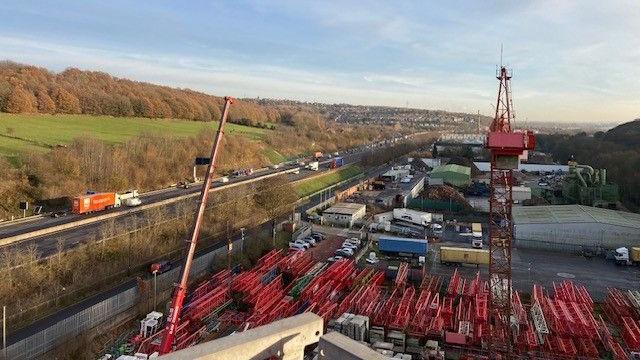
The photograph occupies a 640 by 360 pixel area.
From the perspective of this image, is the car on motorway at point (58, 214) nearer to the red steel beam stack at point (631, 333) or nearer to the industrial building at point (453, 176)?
the red steel beam stack at point (631, 333)

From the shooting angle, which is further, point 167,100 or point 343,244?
point 167,100

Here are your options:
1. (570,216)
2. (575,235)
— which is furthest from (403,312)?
(570,216)

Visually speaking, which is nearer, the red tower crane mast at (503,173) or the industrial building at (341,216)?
the red tower crane mast at (503,173)

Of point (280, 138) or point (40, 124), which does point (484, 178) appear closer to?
point (280, 138)

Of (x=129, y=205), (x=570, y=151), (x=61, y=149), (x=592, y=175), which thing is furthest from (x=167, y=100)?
(x=570, y=151)

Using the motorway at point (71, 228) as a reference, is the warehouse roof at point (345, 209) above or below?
below

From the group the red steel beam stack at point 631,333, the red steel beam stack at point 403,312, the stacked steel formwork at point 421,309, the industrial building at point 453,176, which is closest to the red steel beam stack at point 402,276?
the stacked steel formwork at point 421,309
